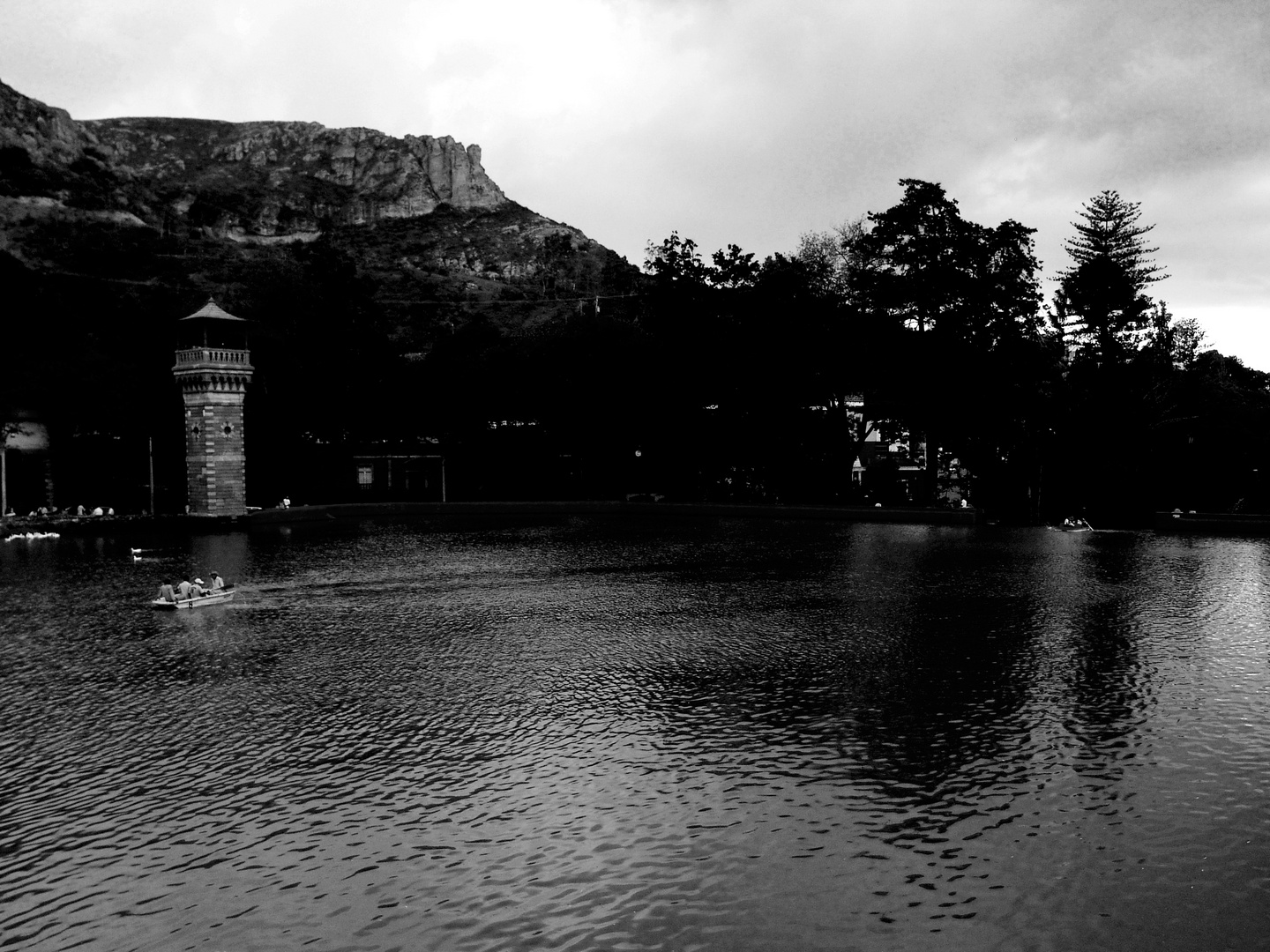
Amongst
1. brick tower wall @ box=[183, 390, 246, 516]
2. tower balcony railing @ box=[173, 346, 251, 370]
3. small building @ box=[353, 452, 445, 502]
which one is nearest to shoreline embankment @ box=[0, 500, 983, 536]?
brick tower wall @ box=[183, 390, 246, 516]

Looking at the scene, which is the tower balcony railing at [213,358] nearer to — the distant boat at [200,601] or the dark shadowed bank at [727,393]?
the dark shadowed bank at [727,393]

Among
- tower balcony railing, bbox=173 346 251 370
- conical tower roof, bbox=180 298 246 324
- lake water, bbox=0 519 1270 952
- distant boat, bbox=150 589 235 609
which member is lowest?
lake water, bbox=0 519 1270 952

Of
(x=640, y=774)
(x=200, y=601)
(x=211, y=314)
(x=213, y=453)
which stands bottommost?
(x=640, y=774)

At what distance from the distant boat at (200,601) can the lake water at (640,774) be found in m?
0.93

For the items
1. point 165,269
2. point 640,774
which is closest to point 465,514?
point 640,774

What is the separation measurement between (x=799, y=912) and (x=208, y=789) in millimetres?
8624

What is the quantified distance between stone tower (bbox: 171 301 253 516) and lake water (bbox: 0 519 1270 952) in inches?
1107

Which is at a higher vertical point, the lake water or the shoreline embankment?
the shoreline embankment

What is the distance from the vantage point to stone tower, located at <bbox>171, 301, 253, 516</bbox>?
56.4 m

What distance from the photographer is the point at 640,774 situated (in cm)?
1412

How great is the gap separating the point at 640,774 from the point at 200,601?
20.2 metres

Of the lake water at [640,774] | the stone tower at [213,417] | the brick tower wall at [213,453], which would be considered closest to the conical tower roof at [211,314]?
the stone tower at [213,417]

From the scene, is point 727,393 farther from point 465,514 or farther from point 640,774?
point 640,774

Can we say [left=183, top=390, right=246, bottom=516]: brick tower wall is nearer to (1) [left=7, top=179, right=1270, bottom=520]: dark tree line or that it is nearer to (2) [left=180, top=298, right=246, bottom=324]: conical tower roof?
(2) [left=180, top=298, right=246, bottom=324]: conical tower roof
